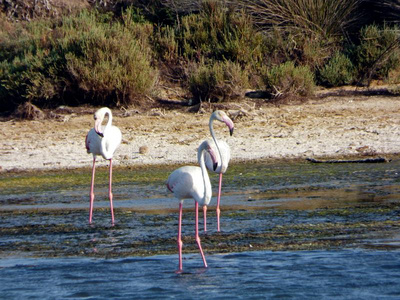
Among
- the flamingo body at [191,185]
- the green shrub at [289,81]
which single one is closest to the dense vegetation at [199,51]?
the green shrub at [289,81]

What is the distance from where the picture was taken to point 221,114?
291 inches

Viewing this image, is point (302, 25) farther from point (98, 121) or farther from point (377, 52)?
point (98, 121)

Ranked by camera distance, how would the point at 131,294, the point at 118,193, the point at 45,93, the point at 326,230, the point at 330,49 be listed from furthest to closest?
1. the point at 330,49
2. the point at 45,93
3. the point at 118,193
4. the point at 326,230
5. the point at 131,294

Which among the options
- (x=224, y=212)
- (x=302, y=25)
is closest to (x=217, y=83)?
(x=302, y=25)

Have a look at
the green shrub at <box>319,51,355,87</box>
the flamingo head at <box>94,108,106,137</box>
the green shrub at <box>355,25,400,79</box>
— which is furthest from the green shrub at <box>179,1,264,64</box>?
the flamingo head at <box>94,108,106,137</box>

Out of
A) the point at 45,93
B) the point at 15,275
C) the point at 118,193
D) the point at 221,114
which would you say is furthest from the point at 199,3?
the point at 15,275

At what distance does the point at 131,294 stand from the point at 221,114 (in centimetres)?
223

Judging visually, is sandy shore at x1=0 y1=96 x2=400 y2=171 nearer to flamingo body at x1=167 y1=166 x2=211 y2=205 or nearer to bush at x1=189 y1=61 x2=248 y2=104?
bush at x1=189 y1=61 x2=248 y2=104

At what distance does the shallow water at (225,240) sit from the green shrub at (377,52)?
15.6 ft

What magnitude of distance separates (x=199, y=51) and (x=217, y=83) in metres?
2.01

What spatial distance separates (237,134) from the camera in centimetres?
1247

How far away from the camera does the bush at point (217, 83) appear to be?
45.2 feet

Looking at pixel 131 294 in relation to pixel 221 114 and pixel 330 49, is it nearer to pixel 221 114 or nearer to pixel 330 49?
pixel 221 114

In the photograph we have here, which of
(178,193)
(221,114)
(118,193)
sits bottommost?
(118,193)
